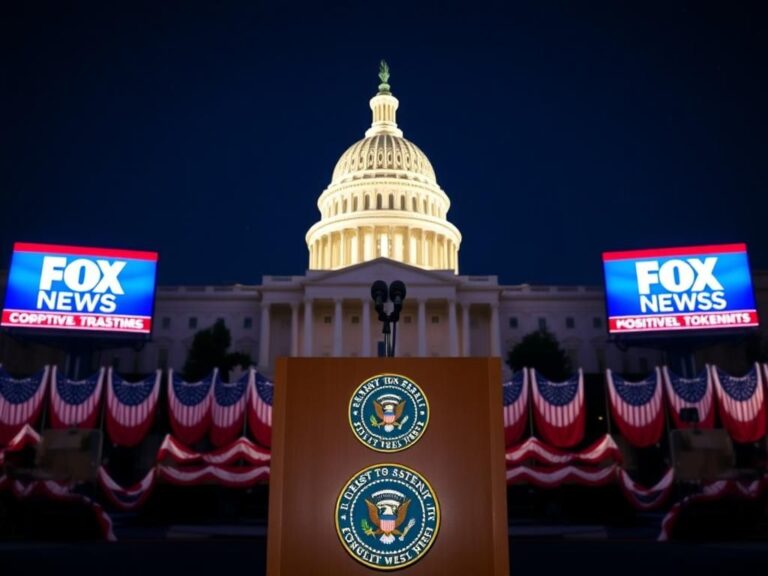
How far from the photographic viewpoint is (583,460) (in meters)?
29.3

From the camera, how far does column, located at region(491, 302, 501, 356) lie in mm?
78181

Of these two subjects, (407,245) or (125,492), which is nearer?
(125,492)

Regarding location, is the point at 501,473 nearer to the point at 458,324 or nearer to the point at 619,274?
the point at 619,274

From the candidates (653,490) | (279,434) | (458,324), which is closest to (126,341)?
(458,324)

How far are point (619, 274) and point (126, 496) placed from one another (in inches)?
1648

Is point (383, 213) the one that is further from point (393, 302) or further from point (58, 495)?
point (393, 302)

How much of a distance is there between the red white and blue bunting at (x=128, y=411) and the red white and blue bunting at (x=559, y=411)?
17.1 meters

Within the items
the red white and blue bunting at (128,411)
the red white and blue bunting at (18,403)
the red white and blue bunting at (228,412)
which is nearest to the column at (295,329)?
the red white and blue bunting at (228,412)

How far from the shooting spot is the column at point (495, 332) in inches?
3078

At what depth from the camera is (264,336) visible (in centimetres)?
7944

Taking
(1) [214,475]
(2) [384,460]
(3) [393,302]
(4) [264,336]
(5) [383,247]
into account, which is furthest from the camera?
(5) [383,247]

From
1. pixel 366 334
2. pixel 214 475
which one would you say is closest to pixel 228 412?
pixel 214 475

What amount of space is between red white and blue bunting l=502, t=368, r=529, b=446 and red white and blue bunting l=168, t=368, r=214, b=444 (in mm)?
13577

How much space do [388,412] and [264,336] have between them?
73.1 metres
